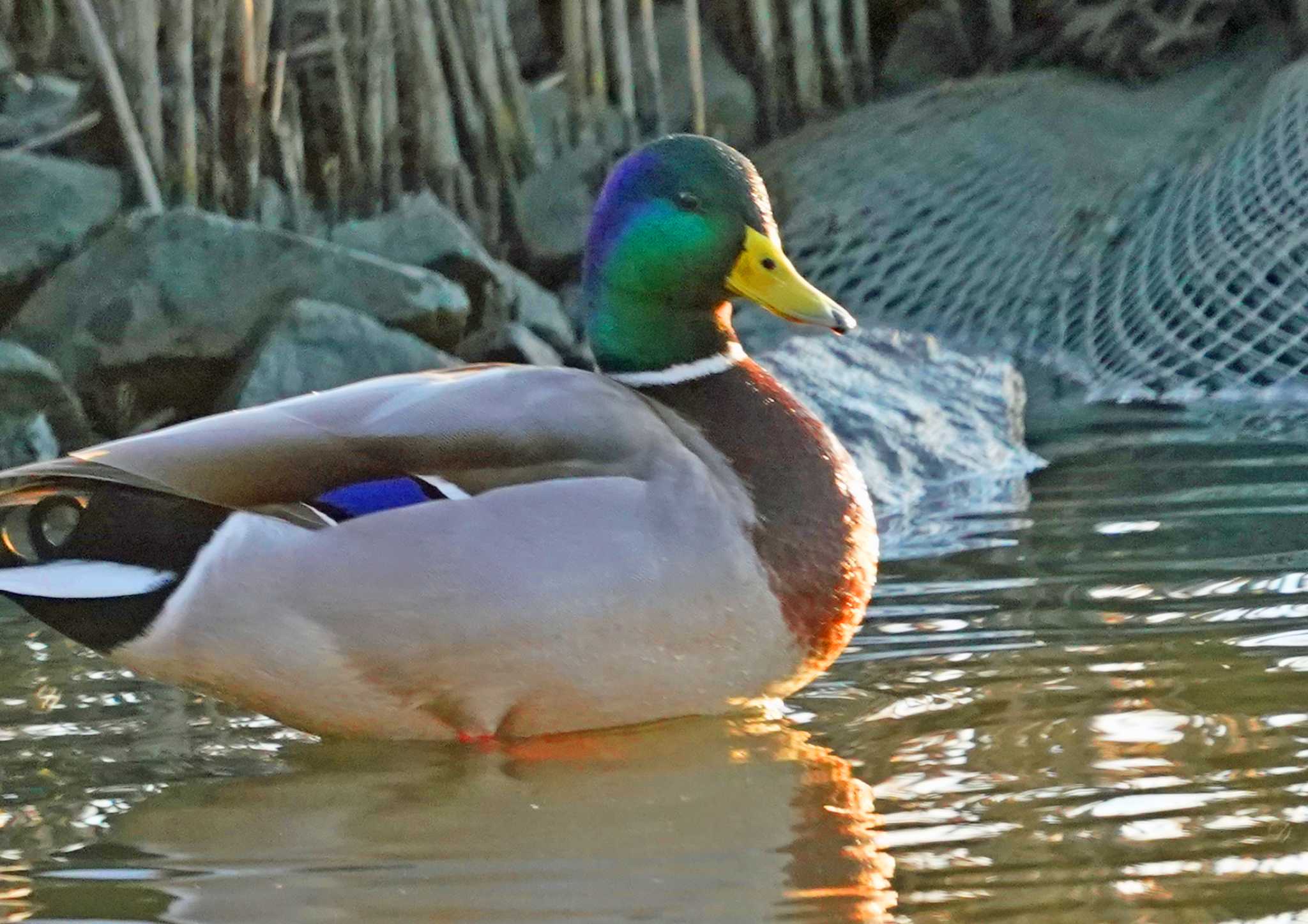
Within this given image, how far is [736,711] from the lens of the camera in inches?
134

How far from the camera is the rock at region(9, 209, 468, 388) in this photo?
6.07 metres

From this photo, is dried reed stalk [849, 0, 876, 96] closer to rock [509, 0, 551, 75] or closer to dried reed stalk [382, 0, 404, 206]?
rock [509, 0, 551, 75]

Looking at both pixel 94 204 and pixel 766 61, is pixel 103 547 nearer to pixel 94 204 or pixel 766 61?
pixel 94 204

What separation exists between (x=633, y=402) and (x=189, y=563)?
2.29 ft

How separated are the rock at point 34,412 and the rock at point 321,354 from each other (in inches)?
16.2

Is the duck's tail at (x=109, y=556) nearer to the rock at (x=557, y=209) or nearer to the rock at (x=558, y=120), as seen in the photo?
the rock at (x=557, y=209)

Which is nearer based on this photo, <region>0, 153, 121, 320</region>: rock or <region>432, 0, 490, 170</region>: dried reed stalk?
<region>0, 153, 121, 320</region>: rock

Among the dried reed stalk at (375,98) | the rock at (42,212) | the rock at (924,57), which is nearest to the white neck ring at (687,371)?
the rock at (42,212)

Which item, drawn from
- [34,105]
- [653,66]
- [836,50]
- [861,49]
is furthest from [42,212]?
[861,49]

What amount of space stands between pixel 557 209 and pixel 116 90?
1.55m

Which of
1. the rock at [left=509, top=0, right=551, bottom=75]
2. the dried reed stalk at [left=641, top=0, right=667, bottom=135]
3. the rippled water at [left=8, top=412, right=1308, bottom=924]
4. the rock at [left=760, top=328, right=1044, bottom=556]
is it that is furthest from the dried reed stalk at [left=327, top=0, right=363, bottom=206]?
the rippled water at [left=8, top=412, right=1308, bottom=924]

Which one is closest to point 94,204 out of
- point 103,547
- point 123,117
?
point 123,117

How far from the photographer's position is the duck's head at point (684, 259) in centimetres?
354

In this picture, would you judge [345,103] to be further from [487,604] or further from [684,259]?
[487,604]
